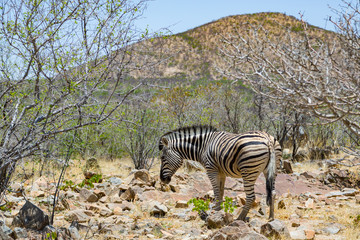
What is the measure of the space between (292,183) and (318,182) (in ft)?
4.19

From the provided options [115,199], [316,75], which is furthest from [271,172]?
[115,199]

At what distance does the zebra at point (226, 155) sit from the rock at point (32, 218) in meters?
3.28

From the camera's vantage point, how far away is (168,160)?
8.38 m

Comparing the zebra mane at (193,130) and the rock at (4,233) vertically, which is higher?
the zebra mane at (193,130)

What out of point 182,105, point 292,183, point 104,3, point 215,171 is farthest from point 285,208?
point 182,105

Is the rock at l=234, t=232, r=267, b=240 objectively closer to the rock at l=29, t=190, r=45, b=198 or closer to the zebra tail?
the zebra tail

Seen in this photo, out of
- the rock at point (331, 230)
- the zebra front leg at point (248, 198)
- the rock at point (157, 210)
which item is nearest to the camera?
the rock at point (331, 230)

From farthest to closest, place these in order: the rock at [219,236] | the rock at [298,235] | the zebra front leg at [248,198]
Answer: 1. the zebra front leg at [248,198]
2. the rock at [298,235]
3. the rock at [219,236]

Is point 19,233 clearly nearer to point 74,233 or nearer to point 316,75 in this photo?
point 74,233

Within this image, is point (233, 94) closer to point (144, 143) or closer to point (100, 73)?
point (144, 143)

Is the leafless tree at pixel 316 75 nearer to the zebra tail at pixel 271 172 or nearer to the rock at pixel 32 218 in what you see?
the zebra tail at pixel 271 172

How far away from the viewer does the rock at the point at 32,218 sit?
570 cm

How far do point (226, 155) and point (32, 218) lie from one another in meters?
3.58

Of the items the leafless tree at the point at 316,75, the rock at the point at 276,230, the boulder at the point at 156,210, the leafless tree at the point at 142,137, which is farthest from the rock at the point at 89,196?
the leafless tree at the point at 316,75
